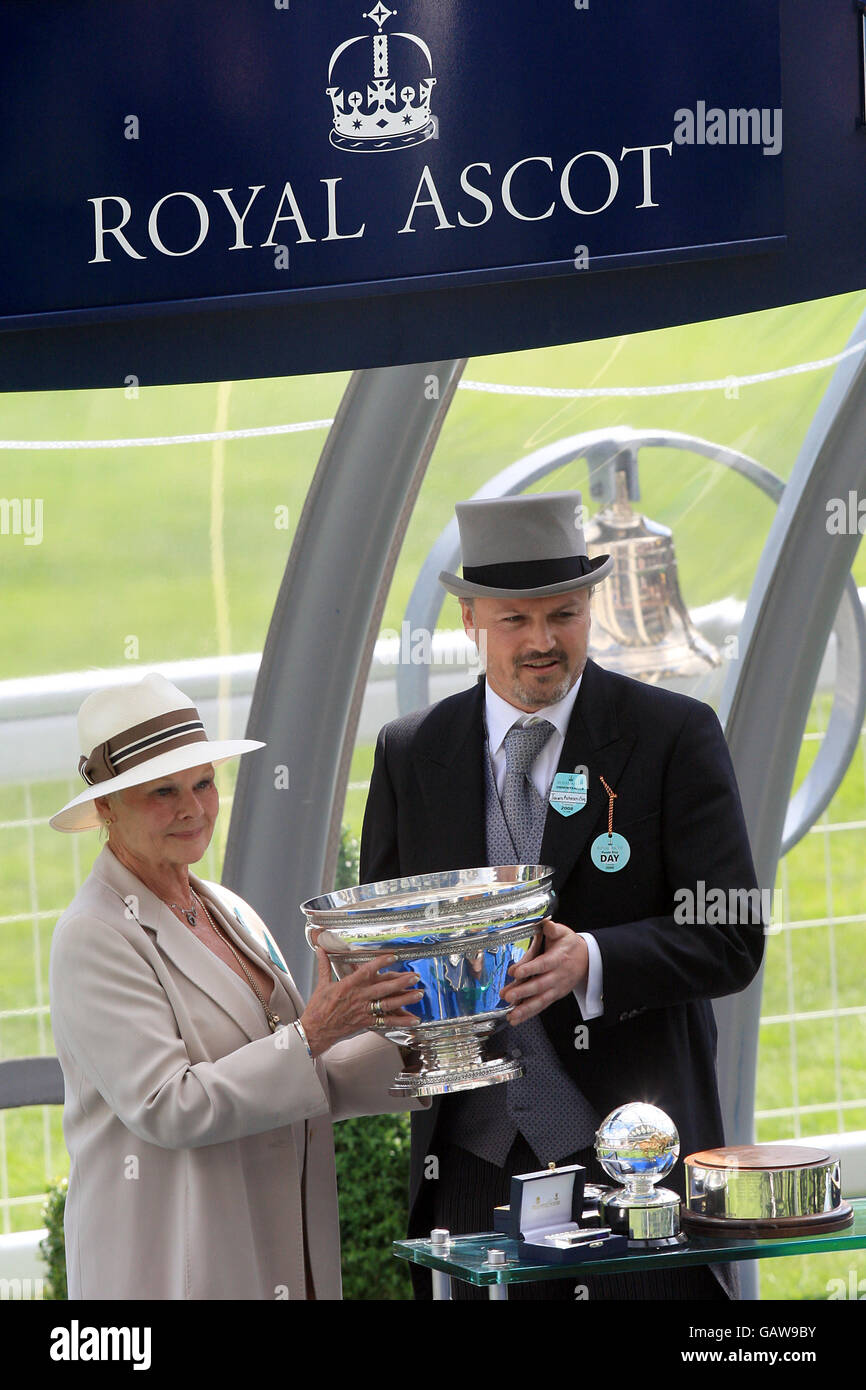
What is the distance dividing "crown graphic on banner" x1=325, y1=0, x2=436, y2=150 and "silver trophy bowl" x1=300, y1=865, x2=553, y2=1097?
180 cm

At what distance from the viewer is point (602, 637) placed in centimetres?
658

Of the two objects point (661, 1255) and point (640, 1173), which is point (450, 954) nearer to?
point (640, 1173)

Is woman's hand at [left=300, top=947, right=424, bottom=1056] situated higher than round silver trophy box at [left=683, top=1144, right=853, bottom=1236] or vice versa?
woman's hand at [left=300, top=947, right=424, bottom=1056]

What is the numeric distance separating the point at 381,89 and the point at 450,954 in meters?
2.05

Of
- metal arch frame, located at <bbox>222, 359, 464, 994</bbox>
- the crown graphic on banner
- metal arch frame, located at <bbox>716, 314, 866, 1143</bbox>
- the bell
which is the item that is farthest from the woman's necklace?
the bell

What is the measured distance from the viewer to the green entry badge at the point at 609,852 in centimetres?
352

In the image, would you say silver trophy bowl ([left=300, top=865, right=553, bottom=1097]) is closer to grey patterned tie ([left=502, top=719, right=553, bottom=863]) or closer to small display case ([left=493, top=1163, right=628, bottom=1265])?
small display case ([left=493, top=1163, right=628, bottom=1265])

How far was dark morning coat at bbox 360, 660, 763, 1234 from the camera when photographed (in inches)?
133

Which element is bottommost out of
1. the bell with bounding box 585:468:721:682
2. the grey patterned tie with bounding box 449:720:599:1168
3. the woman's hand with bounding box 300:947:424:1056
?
the grey patterned tie with bounding box 449:720:599:1168

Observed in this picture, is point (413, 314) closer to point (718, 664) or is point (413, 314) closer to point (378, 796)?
point (378, 796)

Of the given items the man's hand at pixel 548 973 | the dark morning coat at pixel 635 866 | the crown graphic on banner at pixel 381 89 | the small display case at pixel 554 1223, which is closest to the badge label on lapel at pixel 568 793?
the dark morning coat at pixel 635 866

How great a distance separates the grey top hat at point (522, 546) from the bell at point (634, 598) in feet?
8.34

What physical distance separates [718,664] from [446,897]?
14.2 feet

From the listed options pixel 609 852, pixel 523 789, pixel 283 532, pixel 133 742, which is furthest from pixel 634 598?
pixel 133 742
